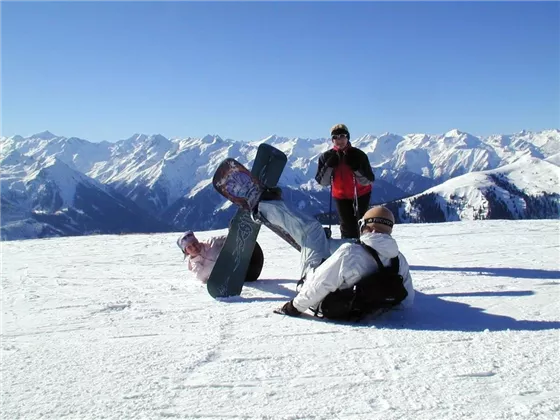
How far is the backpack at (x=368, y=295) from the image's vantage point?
4141 millimetres

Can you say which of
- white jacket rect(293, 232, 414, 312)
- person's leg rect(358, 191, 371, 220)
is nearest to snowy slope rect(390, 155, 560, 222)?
person's leg rect(358, 191, 371, 220)

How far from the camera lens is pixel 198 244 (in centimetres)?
691

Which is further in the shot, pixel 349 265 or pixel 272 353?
pixel 349 265

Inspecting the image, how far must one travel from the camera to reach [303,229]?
5578 millimetres

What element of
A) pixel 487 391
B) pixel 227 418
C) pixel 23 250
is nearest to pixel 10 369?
pixel 227 418

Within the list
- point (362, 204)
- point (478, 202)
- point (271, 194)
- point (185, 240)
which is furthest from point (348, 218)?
point (478, 202)

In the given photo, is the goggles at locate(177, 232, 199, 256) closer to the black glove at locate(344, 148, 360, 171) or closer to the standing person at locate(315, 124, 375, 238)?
the standing person at locate(315, 124, 375, 238)

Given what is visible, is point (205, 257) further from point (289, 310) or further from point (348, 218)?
point (289, 310)

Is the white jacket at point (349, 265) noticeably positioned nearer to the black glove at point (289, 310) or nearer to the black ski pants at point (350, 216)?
the black glove at point (289, 310)

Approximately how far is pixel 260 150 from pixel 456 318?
11.9ft

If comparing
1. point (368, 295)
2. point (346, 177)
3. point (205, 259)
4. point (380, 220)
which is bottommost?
point (205, 259)

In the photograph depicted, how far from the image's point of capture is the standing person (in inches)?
266

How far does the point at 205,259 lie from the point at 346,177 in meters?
2.56

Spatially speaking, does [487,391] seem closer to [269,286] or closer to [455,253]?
[269,286]
